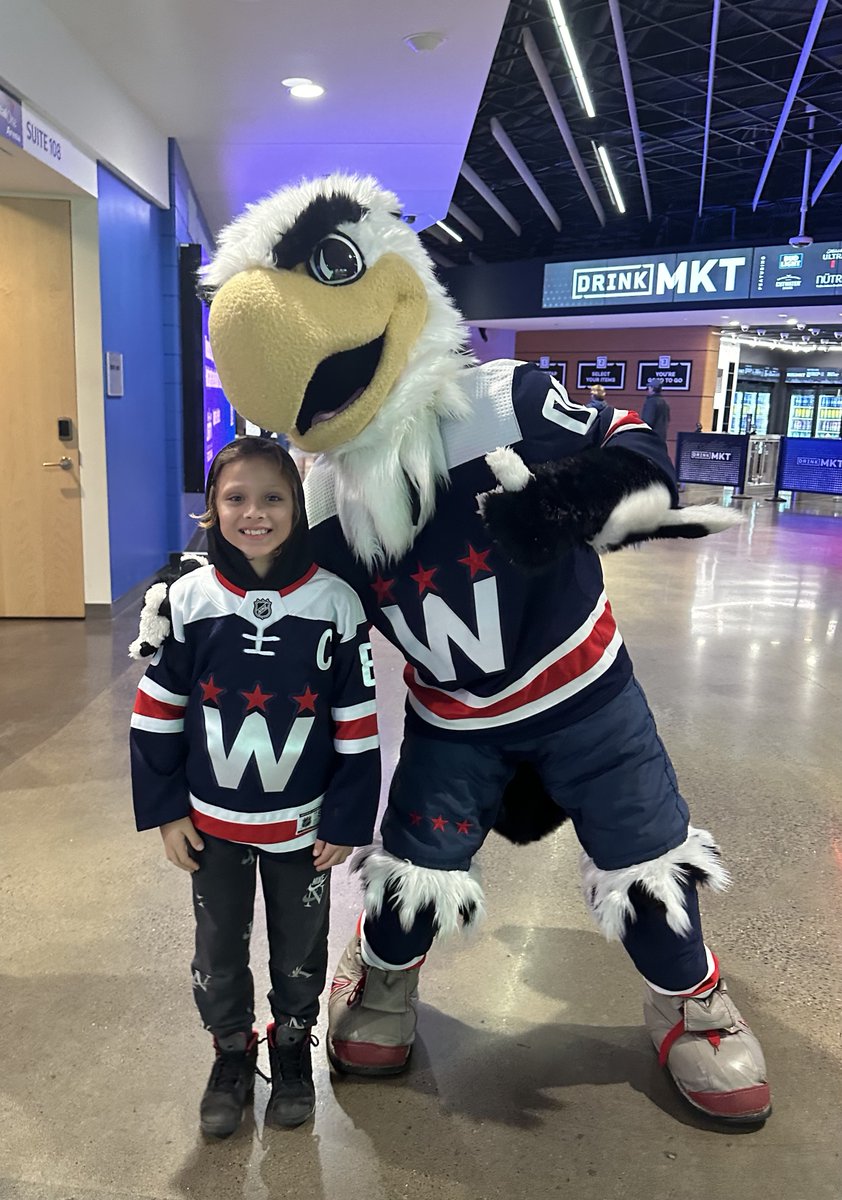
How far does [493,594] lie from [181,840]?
622mm

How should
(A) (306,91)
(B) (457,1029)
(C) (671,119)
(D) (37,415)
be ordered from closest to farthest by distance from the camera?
(B) (457,1029), (D) (37,415), (A) (306,91), (C) (671,119)

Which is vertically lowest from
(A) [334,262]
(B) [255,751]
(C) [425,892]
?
(C) [425,892]

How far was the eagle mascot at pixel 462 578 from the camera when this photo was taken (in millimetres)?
1228

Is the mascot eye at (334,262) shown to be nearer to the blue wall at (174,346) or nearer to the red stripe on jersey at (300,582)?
the red stripe on jersey at (300,582)

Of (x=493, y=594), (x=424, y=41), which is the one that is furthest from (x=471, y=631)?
(x=424, y=41)

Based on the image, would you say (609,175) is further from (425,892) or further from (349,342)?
(425,892)

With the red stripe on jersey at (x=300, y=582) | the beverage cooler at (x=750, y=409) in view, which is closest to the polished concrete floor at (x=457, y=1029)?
the red stripe on jersey at (x=300, y=582)

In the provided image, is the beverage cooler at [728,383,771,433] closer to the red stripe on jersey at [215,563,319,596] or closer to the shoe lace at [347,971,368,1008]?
the shoe lace at [347,971,368,1008]

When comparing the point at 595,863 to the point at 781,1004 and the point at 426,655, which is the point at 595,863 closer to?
the point at 426,655

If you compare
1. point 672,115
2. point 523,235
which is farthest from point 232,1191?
point 523,235

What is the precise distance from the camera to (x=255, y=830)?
1.37m

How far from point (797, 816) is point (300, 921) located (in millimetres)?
1817

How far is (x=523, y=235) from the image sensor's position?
626 inches

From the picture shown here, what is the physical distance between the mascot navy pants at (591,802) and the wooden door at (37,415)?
147 inches
